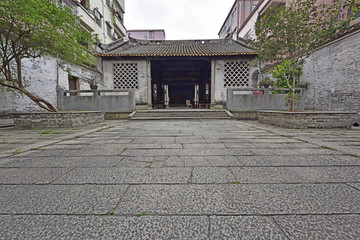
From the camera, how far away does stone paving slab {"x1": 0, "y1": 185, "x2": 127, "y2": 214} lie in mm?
1101

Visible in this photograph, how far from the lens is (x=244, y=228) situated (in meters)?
0.92

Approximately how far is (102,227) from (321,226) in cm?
131

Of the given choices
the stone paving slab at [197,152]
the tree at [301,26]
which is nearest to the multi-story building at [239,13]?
the tree at [301,26]

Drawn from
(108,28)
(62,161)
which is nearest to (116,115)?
(62,161)

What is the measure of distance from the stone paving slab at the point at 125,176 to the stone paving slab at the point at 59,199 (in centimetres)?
11

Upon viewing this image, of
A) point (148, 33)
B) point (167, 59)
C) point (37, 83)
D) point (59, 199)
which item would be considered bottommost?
point (59, 199)

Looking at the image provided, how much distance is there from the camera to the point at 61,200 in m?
1.22

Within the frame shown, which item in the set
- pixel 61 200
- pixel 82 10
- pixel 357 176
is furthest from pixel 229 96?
pixel 82 10

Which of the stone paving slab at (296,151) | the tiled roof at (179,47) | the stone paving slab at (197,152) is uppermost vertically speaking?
the tiled roof at (179,47)

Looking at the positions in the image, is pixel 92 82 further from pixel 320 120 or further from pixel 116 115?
pixel 320 120

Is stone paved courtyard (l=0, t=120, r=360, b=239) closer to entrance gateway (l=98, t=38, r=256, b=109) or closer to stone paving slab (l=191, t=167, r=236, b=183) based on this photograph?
stone paving slab (l=191, t=167, r=236, b=183)

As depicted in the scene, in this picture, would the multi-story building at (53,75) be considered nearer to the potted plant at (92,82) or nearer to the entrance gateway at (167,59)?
the potted plant at (92,82)

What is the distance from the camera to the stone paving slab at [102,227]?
2.87 ft

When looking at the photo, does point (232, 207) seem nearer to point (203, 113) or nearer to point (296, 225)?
point (296, 225)
